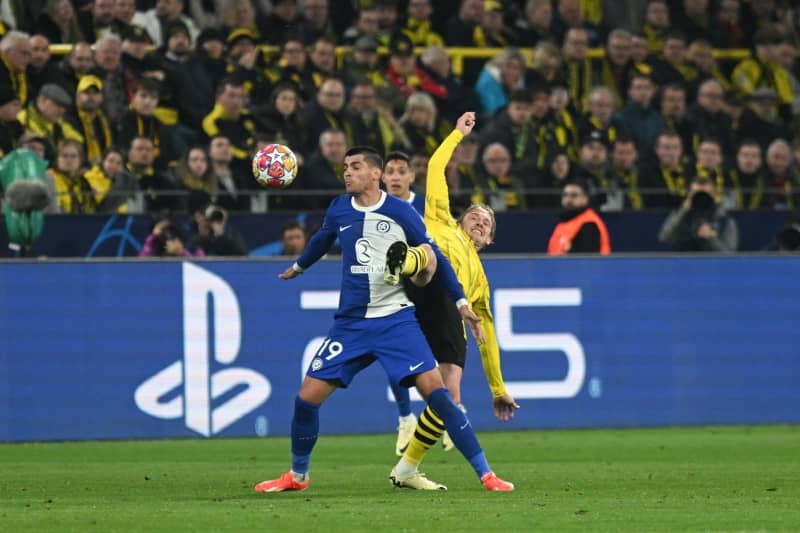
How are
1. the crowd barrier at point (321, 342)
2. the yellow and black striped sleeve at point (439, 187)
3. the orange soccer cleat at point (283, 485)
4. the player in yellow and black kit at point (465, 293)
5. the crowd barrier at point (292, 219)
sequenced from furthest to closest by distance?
the crowd barrier at point (292, 219) → the crowd barrier at point (321, 342) → the yellow and black striped sleeve at point (439, 187) → the player in yellow and black kit at point (465, 293) → the orange soccer cleat at point (283, 485)

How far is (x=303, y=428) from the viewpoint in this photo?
10.5 metres

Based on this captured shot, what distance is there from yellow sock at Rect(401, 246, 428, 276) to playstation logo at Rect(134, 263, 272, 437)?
19.0 ft

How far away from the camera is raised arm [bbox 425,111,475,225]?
1159 cm

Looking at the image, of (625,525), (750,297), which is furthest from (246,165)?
(625,525)

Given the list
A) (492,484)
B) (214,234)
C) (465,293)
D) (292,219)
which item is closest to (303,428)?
(492,484)

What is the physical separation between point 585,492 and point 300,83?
921 cm

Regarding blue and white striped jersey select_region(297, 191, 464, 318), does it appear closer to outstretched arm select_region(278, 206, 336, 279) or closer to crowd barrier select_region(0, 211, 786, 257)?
outstretched arm select_region(278, 206, 336, 279)

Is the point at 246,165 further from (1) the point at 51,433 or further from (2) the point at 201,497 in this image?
(2) the point at 201,497

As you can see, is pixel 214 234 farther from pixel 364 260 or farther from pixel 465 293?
pixel 364 260

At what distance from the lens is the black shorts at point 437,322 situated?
1227 centimetres

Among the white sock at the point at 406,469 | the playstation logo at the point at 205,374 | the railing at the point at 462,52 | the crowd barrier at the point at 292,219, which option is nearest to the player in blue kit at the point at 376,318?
the white sock at the point at 406,469

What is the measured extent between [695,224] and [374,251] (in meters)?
7.92

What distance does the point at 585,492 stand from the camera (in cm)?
1047

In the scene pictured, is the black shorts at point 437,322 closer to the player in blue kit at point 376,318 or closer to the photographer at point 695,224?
the player in blue kit at point 376,318
